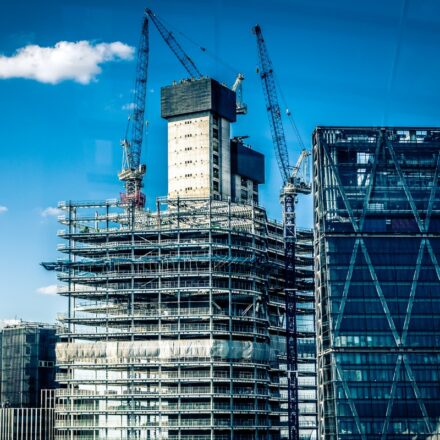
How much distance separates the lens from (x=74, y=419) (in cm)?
12094

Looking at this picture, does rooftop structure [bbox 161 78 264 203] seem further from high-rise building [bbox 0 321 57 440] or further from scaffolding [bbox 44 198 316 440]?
high-rise building [bbox 0 321 57 440]

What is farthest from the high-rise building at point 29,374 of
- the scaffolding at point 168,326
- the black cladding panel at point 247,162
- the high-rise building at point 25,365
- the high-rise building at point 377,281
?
the high-rise building at point 377,281

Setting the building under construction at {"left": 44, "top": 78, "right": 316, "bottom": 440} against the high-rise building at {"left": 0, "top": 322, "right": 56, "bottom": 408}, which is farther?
the high-rise building at {"left": 0, "top": 322, "right": 56, "bottom": 408}

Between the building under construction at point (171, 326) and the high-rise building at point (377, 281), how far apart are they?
9.85 m

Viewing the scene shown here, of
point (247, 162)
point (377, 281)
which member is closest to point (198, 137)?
point (247, 162)

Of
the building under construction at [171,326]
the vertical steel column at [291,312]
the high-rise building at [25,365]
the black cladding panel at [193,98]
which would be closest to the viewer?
the building under construction at [171,326]

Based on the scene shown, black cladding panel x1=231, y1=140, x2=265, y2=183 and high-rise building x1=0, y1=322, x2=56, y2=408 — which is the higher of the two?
black cladding panel x1=231, y1=140, x2=265, y2=183

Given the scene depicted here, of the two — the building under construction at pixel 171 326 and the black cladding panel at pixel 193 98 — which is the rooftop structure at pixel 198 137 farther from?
the building under construction at pixel 171 326

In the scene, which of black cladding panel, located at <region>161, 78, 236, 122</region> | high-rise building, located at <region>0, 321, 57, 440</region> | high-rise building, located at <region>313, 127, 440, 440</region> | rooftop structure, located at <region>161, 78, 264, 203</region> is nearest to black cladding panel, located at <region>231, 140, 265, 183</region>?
rooftop structure, located at <region>161, 78, 264, 203</region>

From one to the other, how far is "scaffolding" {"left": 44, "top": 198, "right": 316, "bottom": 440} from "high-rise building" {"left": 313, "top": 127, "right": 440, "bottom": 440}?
31.8ft

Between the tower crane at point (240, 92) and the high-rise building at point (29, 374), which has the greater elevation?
the tower crane at point (240, 92)

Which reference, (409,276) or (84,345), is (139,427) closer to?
(84,345)

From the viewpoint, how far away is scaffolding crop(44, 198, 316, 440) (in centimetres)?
11838

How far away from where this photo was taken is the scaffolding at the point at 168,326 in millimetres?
118375
